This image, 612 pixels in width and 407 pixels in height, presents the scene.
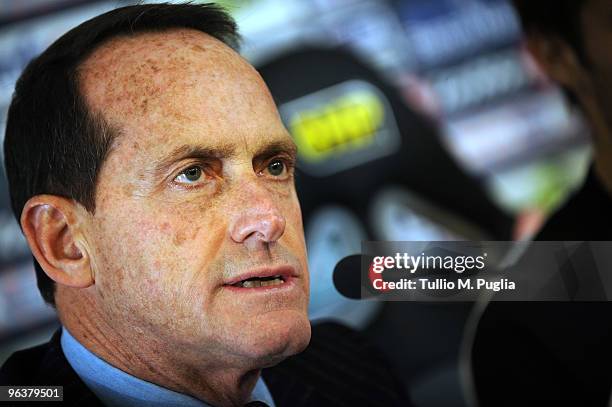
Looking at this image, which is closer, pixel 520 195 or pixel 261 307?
pixel 261 307

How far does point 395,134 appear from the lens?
187 centimetres

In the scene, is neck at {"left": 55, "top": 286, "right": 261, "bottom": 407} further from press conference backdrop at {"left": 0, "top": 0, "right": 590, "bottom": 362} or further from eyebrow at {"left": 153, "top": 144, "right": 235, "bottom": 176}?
press conference backdrop at {"left": 0, "top": 0, "right": 590, "bottom": 362}

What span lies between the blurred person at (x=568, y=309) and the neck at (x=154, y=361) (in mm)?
595

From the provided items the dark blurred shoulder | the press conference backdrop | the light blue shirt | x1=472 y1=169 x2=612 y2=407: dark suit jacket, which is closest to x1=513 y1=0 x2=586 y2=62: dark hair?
the press conference backdrop

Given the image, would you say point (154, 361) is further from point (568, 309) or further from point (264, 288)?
point (568, 309)

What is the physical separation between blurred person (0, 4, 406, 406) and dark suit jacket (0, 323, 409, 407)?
0.06 m

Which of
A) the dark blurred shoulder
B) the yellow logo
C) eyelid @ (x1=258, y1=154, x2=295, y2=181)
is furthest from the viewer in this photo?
the yellow logo

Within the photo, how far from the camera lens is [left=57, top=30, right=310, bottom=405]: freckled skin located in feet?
3.39

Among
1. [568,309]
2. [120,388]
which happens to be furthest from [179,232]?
[568,309]

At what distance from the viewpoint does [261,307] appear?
3.36 ft

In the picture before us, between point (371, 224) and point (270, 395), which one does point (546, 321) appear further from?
point (270, 395)

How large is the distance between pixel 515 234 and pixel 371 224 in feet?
1.25

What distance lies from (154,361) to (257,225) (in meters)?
0.23

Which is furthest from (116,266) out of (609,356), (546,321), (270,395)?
(609,356)
